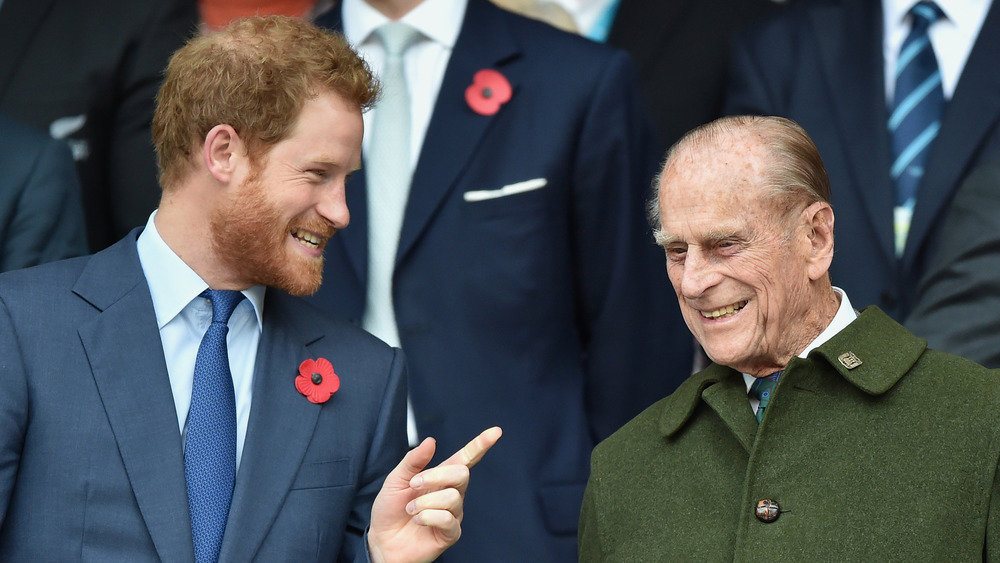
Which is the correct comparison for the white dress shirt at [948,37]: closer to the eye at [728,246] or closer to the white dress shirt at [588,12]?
the white dress shirt at [588,12]

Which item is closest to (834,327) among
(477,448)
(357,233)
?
(477,448)

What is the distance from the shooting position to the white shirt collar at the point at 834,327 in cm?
241

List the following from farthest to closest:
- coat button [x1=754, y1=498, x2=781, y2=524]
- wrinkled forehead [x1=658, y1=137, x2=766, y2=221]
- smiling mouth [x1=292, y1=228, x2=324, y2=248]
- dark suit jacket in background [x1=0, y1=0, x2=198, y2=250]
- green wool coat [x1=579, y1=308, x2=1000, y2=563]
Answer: dark suit jacket in background [x1=0, y1=0, x2=198, y2=250]
smiling mouth [x1=292, y1=228, x2=324, y2=248]
wrinkled forehead [x1=658, y1=137, x2=766, y2=221]
coat button [x1=754, y1=498, x2=781, y2=524]
green wool coat [x1=579, y1=308, x2=1000, y2=563]

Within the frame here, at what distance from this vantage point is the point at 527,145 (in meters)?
3.32

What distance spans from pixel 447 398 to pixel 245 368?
0.83 meters

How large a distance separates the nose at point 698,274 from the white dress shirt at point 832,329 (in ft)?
0.69

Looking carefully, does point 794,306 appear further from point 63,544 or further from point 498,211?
point 63,544

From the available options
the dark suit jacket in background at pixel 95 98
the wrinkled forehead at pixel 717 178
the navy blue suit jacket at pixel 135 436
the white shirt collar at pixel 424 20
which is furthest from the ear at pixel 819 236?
the dark suit jacket in background at pixel 95 98

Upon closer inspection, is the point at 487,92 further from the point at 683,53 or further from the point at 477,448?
the point at 477,448

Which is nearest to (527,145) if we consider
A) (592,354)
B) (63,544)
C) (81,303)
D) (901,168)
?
(592,354)

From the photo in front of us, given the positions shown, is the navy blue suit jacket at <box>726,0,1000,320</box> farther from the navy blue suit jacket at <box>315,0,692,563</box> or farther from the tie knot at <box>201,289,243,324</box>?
the tie knot at <box>201,289,243,324</box>

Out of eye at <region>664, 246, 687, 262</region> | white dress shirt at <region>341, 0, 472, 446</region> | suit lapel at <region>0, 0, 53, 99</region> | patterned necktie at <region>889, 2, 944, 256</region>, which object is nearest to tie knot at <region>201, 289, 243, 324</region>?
eye at <region>664, 246, 687, 262</region>

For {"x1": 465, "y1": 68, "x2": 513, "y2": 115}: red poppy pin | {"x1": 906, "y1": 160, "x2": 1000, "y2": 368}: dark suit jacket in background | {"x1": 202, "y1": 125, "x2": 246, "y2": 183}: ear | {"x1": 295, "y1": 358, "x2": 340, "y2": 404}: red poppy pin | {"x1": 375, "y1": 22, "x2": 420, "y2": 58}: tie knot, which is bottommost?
{"x1": 906, "y1": 160, "x2": 1000, "y2": 368}: dark suit jacket in background

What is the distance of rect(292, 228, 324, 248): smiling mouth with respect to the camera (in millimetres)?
2602
